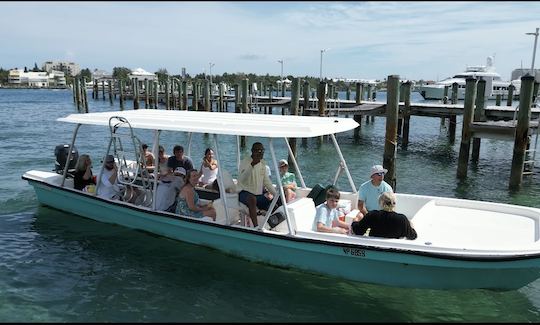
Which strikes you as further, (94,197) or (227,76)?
(227,76)

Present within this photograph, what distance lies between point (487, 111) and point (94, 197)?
16204 millimetres

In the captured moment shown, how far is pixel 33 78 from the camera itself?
151m

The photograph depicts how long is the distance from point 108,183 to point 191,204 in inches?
84.9

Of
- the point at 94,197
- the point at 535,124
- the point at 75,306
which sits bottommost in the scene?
the point at 75,306

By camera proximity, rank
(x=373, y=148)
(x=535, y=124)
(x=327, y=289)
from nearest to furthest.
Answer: (x=327, y=289)
(x=535, y=124)
(x=373, y=148)

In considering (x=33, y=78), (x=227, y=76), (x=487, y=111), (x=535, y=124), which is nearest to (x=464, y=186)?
(x=535, y=124)

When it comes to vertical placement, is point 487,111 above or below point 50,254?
above

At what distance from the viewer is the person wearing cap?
7195 mm

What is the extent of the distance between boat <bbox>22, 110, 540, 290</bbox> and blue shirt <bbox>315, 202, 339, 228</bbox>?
287 mm

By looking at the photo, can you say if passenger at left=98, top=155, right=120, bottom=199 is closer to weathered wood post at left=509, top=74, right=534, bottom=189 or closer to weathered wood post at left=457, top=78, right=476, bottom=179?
weathered wood post at left=457, top=78, right=476, bottom=179

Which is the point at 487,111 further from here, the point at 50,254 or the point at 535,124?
the point at 50,254

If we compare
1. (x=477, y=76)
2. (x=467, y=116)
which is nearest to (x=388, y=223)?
(x=467, y=116)

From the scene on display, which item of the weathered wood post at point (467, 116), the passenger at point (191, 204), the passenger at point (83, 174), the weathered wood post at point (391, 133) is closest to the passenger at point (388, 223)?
the passenger at point (191, 204)

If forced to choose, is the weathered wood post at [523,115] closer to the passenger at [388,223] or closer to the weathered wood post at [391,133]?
the weathered wood post at [391,133]
